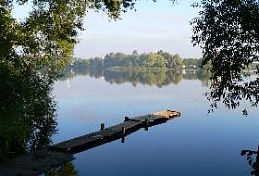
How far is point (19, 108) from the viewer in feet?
76.9


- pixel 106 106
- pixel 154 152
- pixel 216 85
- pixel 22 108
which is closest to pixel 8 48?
pixel 22 108

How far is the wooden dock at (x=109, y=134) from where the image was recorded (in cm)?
3926

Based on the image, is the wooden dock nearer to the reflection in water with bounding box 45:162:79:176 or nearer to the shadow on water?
the shadow on water

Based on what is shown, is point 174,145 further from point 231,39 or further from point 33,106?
point 231,39

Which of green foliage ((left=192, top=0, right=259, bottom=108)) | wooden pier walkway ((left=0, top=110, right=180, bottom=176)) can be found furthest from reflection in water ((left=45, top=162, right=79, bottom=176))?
green foliage ((left=192, top=0, right=259, bottom=108))

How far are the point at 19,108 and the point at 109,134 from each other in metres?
24.2

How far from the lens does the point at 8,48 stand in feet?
89.5

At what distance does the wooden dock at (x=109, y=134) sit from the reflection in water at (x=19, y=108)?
15.4 feet

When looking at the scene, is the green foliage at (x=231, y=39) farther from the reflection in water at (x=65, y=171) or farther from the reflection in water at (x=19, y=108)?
the reflection in water at (x=65, y=171)

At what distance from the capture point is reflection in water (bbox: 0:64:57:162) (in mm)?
22953

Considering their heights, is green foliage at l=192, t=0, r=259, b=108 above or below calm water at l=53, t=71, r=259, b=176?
above

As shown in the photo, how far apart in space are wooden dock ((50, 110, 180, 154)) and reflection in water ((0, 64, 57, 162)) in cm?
469

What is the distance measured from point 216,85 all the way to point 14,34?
52.6 feet

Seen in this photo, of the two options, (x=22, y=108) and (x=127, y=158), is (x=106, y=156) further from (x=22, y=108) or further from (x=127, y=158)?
(x=22, y=108)
